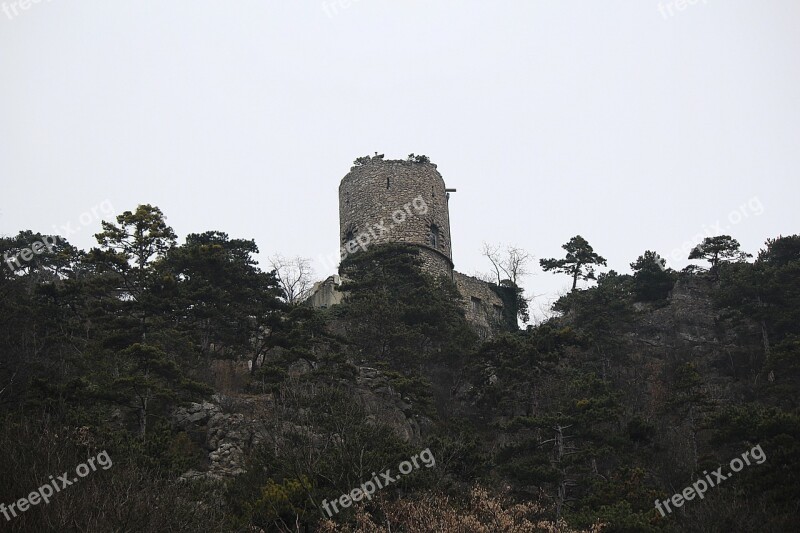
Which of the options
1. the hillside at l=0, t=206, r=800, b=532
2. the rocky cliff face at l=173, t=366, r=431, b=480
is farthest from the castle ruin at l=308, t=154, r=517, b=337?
the rocky cliff face at l=173, t=366, r=431, b=480

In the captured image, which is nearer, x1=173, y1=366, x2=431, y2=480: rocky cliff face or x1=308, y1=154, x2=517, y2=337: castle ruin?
x1=173, y1=366, x2=431, y2=480: rocky cliff face

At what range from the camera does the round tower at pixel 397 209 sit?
102 feet

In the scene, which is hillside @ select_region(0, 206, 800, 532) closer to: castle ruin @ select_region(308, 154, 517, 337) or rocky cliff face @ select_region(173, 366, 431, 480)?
rocky cliff face @ select_region(173, 366, 431, 480)

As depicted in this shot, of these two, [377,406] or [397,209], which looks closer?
[377,406]

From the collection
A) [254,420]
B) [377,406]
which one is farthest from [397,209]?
[254,420]

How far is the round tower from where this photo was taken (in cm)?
3120

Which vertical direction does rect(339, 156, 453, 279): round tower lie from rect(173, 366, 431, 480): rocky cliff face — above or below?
above

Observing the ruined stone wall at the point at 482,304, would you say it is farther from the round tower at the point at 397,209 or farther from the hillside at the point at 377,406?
the hillside at the point at 377,406

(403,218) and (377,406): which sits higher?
(403,218)

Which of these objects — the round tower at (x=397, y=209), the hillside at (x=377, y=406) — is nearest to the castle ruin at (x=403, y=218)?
the round tower at (x=397, y=209)

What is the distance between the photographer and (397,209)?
31.7 m

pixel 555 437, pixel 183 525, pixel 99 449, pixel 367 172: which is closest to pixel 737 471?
pixel 555 437

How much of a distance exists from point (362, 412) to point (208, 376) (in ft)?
21.0

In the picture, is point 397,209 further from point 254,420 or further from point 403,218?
point 254,420
